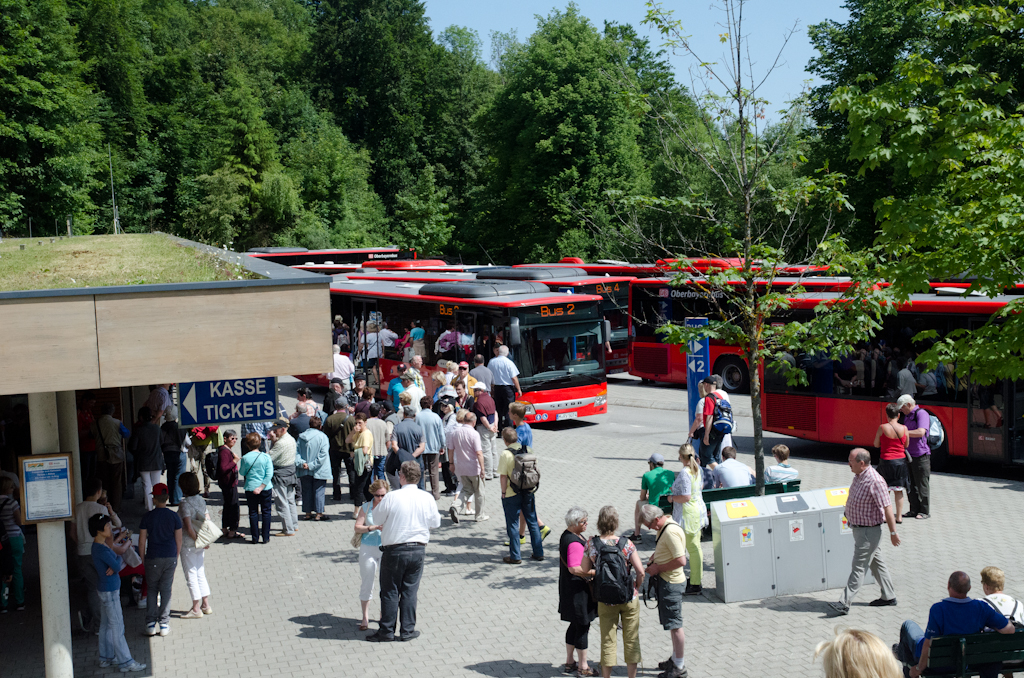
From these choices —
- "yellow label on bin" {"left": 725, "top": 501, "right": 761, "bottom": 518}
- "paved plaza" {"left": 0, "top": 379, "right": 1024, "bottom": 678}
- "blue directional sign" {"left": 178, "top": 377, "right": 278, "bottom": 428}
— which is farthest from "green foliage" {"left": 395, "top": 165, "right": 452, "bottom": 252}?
"yellow label on bin" {"left": 725, "top": 501, "right": 761, "bottom": 518}

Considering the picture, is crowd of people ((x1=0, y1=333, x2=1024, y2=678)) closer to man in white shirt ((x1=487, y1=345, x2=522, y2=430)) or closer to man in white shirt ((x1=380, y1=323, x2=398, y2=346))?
man in white shirt ((x1=487, y1=345, x2=522, y2=430))

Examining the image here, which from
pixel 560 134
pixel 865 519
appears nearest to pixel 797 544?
pixel 865 519

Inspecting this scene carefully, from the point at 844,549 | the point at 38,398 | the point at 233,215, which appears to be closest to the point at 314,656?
the point at 38,398

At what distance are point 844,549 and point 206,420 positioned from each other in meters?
6.97

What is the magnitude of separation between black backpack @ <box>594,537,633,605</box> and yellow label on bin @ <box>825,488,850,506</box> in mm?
3699

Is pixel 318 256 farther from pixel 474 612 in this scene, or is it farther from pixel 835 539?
pixel 835 539

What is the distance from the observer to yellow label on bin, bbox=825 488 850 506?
1072 centimetres

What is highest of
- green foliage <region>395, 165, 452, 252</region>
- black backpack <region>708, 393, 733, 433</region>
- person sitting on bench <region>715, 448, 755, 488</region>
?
green foliage <region>395, 165, 452, 252</region>

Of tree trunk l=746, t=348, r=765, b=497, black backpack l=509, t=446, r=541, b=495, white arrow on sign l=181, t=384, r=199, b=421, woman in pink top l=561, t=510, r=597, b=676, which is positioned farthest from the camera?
black backpack l=509, t=446, r=541, b=495

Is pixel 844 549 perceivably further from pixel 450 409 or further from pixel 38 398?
pixel 38 398

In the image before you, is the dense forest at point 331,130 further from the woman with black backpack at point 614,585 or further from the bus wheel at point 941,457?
the woman with black backpack at point 614,585

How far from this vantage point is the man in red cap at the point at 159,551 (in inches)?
381

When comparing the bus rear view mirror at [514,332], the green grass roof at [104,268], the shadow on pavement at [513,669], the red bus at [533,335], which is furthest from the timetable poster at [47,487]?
the bus rear view mirror at [514,332]

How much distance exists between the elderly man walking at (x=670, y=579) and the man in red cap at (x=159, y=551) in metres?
4.66
